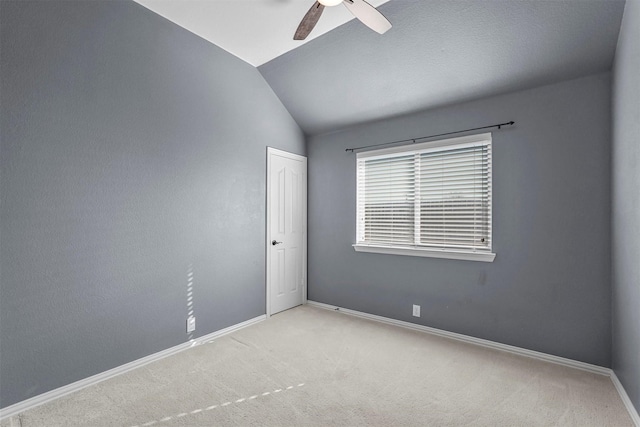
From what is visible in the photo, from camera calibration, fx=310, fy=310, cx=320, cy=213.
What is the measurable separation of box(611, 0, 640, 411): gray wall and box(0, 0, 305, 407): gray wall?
3253 millimetres

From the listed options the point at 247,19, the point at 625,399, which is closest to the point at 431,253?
the point at 625,399

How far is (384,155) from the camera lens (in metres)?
3.77

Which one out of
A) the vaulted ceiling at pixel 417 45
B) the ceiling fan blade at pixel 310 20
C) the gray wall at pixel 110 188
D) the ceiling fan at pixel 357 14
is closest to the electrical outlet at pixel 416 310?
the gray wall at pixel 110 188

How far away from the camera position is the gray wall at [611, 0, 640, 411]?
181 centimetres

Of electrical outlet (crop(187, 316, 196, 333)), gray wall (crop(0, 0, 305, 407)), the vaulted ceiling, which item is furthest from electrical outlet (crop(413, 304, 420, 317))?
electrical outlet (crop(187, 316, 196, 333))

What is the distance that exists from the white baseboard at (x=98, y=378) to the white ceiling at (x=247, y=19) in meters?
3.01

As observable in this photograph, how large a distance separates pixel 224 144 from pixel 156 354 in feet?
7.02

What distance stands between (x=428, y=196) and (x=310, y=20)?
2.17 meters

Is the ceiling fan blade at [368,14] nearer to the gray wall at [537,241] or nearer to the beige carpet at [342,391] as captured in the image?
the gray wall at [537,241]

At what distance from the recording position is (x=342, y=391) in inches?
88.5

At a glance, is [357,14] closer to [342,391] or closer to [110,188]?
[110,188]

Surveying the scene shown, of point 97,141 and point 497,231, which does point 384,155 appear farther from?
point 97,141

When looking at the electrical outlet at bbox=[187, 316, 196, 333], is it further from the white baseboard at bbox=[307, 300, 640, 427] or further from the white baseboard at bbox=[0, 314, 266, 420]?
the white baseboard at bbox=[307, 300, 640, 427]

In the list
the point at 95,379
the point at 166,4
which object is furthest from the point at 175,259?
the point at 166,4
